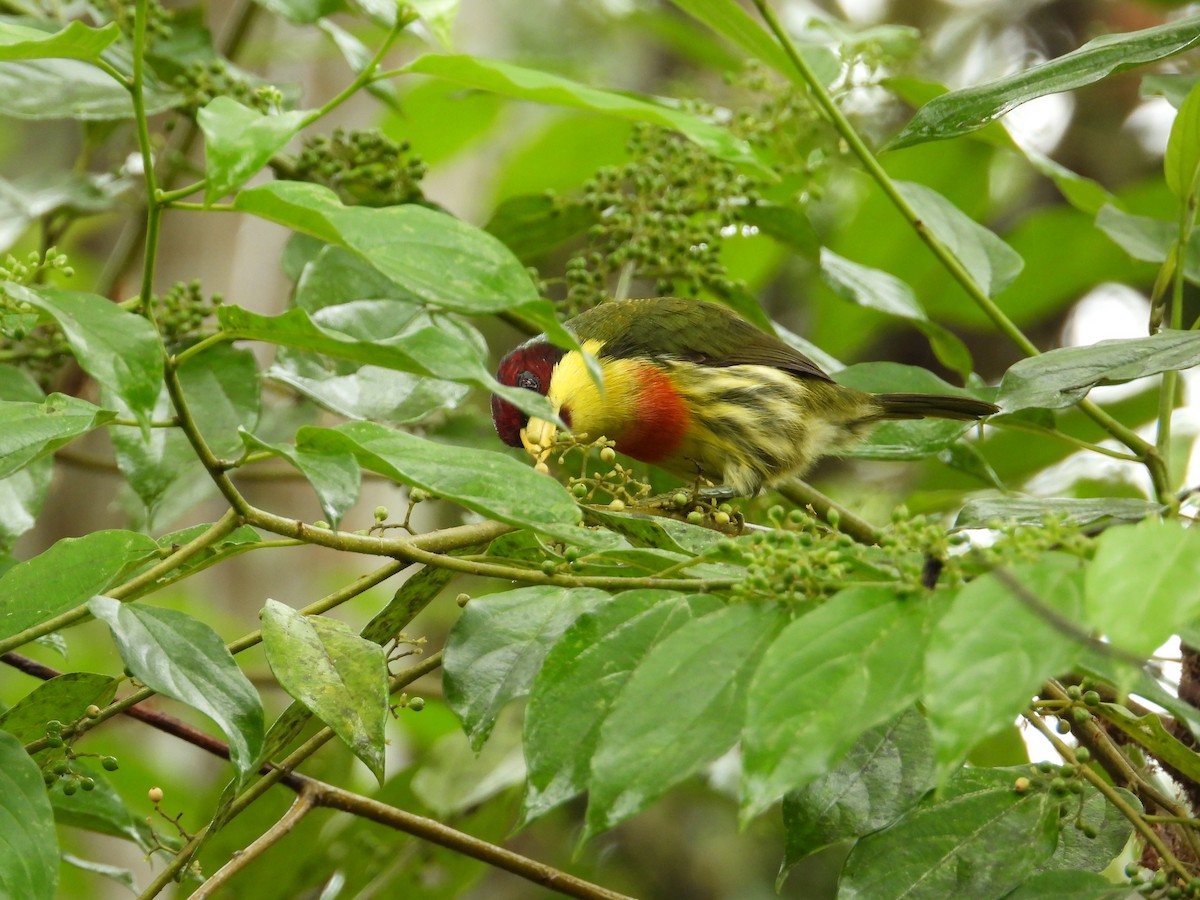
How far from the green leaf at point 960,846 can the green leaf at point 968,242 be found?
1.05 meters

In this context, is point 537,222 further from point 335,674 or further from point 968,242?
point 335,674

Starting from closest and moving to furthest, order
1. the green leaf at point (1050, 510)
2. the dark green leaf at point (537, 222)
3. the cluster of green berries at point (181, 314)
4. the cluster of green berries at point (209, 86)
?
1. the green leaf at point (1050, 510)
2. the cluster of green berries at point (181, 314)
3. the cluster of green berries at point (209, 86)
4. the dark green leaf at point (537, 222)

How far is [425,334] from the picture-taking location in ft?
4.09

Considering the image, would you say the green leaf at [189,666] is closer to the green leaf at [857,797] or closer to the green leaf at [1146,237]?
the green leaf at [857,797]

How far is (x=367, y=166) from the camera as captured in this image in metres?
2.62

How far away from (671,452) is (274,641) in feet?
5.84

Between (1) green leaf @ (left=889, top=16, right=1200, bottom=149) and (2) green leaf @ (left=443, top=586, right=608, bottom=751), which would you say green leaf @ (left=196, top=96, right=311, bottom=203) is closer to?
→ (2) green leaf @ (left=443, top=586, right=608, bottom=751)

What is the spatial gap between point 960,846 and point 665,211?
57.5 inches

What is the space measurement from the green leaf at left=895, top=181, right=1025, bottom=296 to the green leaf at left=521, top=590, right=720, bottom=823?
1.19 m

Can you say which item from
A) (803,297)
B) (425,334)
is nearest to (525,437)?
(425,334)

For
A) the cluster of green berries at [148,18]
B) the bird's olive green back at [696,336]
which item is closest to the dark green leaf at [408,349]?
the cluster of green berries at [148,18]

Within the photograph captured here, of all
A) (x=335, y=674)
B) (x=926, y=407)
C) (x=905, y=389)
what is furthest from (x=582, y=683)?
(x=926, y=407)

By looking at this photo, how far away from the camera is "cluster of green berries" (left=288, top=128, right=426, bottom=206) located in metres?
2.61

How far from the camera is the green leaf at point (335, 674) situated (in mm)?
1402
